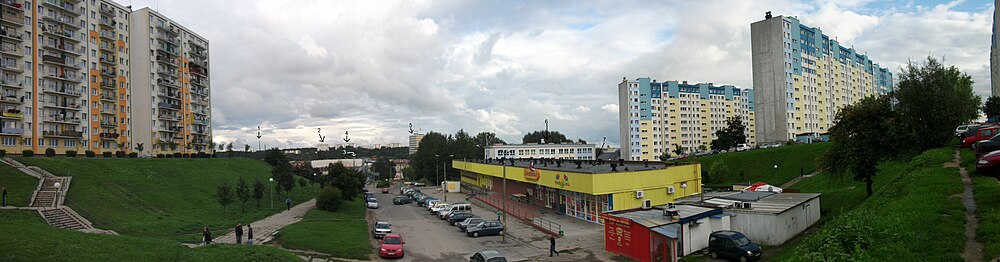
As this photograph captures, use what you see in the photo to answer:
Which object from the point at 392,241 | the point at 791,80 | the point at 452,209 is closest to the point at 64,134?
the point at 452,209

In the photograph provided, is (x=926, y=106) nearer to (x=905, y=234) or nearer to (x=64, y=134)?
(x=905, y=234)

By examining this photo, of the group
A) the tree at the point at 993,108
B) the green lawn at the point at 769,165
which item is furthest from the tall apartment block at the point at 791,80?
the green lawn at the point at 769,165

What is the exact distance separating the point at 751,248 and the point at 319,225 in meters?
24.7

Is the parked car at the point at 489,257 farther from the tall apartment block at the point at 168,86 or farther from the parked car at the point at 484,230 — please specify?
the tall apartment block at the point at 168,86

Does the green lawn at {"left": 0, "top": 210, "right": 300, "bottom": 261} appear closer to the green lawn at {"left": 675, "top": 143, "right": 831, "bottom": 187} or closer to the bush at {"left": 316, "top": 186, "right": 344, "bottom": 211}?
the bush at {"left": 316, "top": 186, "right": 344, "bottom": 211}

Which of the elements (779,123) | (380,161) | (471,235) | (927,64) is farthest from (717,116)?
(471,235)

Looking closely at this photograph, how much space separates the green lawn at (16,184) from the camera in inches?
1122

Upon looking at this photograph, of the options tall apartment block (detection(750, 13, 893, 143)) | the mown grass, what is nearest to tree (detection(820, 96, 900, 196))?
the mown grass

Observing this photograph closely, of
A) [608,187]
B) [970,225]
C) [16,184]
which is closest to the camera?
[970,225]

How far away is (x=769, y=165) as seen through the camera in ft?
201

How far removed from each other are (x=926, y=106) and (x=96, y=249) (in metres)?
39.2

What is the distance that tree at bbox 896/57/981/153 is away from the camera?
87.4ft

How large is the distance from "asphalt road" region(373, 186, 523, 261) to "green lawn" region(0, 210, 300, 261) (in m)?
7.67

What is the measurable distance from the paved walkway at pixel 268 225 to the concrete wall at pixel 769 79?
77562mm
